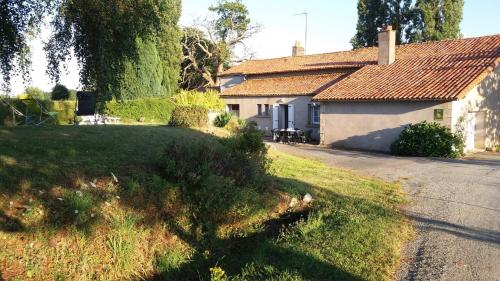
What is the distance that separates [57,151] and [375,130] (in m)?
15.7

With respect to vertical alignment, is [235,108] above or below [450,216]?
above

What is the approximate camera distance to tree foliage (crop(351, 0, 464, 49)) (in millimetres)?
36562

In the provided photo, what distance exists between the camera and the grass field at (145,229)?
531 centimetres

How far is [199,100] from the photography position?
19703 mm

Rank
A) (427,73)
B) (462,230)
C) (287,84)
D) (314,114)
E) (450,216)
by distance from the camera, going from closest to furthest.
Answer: (462,230)
(450,216)
(427,73)
(314,114)
(287,84)

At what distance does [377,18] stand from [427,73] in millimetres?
22014

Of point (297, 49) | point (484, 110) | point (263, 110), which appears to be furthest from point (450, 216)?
point (297, 49)

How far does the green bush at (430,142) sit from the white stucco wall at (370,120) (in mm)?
528

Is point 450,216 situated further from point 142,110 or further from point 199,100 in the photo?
point 142,110

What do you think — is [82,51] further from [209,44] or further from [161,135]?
[209,44]

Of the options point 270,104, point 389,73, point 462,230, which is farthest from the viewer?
point 270,104

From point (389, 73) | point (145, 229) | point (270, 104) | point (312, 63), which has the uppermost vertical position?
point (312, 63)

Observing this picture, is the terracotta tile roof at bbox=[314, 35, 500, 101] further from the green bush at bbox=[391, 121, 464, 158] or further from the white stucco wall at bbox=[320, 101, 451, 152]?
the green bush at bbox=[391, 121, 464, 158]

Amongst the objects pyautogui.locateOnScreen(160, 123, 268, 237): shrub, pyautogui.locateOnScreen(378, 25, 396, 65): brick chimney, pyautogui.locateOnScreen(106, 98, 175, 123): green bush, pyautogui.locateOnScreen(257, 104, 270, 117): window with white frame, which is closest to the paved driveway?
pyautogui.locateOnScreen(160, 123, 268, 237): shrub
